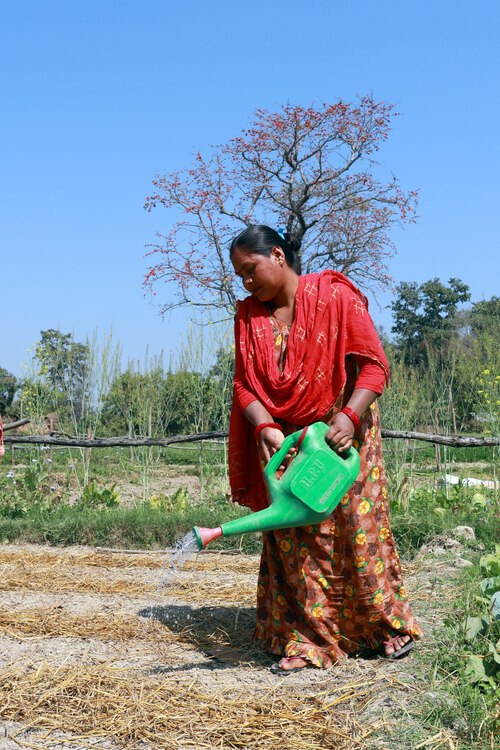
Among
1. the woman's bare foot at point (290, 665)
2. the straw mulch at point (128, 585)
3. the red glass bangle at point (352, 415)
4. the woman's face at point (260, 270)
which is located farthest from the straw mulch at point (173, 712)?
the woman's face at point (260, 270)

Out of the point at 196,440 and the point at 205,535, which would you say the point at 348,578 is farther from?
the point at 196,440

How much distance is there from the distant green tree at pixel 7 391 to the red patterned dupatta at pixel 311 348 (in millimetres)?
16280

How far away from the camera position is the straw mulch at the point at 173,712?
2.74m

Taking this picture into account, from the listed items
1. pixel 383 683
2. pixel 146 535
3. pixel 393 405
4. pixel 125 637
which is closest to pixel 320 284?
pixel 383 683

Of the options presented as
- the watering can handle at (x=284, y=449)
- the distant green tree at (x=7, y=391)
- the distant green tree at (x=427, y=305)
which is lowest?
the watering can handle at (x=284, y=449)

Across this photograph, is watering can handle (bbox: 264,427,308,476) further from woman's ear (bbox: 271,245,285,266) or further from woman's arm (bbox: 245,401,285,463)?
woman's ear (bbox: 271,245,285,266)

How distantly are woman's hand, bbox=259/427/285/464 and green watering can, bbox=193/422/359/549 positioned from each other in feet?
0.48

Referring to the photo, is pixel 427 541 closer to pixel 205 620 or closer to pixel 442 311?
pixel 205 620

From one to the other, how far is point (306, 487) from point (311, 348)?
2.00ft

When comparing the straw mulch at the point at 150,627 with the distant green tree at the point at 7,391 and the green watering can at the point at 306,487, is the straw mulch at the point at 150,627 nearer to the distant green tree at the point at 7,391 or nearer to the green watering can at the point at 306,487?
the green watering can at the point at 306,487

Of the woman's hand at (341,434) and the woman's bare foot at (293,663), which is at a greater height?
the woman's hand at (341,434)

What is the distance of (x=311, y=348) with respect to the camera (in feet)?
11.1

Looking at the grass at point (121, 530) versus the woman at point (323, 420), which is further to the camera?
the grass at point (121, 530)

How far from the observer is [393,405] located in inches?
322
